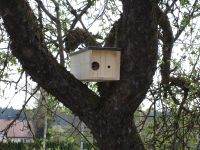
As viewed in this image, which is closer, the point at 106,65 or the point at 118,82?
the point at 118,82

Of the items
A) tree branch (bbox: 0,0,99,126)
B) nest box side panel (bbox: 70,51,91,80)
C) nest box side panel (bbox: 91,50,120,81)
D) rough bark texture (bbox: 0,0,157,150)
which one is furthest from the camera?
nest box side panel (bbox: 70,51,91,80)

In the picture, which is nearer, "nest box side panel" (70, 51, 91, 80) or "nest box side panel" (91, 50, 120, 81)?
"nest box side panel" (91, 50, 120, 81)

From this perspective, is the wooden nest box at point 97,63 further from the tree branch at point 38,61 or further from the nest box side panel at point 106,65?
the tree branch at point 38,61

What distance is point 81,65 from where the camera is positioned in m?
2.67

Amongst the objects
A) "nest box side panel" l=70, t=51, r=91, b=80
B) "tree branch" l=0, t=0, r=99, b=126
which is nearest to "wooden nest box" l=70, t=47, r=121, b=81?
"nest box side panel" l=70, t=51, r=91, b=80

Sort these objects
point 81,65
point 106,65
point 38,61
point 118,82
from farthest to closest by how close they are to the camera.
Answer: point 81,65 < point 106,65 < point 118,82 < point 38,61

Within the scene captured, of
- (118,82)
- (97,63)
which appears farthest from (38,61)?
(97,63)

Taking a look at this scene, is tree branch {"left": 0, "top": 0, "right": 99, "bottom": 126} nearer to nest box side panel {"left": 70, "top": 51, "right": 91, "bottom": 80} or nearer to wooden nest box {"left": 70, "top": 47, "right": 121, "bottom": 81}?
wooden nest box {"left": 70, "top": 47, "right": 121, "bottom": 81}

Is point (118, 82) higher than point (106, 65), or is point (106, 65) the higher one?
point (106, 65)

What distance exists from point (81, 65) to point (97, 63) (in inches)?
4.6

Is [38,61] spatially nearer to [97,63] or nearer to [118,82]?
[118,82]

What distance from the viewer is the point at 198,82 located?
3.39 metres

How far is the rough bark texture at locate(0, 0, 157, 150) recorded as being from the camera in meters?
2.17

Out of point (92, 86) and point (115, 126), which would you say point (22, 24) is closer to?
point (115, 126)
